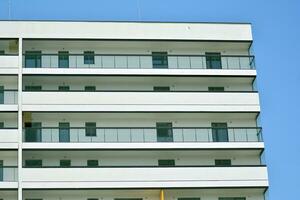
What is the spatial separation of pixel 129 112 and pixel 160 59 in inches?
227

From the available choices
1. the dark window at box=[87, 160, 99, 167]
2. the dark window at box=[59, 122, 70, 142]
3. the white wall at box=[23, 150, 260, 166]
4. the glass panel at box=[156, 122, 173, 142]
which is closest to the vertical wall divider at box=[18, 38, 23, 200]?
the white wall at box=[23, 150, 260, 166]

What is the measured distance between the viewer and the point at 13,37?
72500 millimetres

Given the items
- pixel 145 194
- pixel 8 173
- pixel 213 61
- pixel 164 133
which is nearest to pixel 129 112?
pixel 164 133

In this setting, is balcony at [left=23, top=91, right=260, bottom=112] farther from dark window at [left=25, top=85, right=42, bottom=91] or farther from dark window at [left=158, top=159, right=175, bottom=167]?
dark window at [left=158, top=159, right=175, bottom=167]

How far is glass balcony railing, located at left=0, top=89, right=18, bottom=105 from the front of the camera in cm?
→ 7088

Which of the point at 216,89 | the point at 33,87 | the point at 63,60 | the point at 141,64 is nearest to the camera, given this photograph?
the point at 33,87

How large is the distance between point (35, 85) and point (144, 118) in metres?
8.67

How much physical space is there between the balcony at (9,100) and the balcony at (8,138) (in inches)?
67.4

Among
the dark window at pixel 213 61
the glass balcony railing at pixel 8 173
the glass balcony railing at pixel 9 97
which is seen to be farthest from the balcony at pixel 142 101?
the glass balcony railing at pixel 8 173

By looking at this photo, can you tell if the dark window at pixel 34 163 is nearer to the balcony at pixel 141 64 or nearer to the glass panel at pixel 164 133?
the balcony at pixel 141 64

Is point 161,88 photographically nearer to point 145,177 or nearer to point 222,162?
point 222,162

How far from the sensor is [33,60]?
239 ft

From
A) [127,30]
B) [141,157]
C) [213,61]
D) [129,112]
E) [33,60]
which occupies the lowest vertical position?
[141,157]

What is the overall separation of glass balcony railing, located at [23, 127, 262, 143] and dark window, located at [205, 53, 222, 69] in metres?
5.41
